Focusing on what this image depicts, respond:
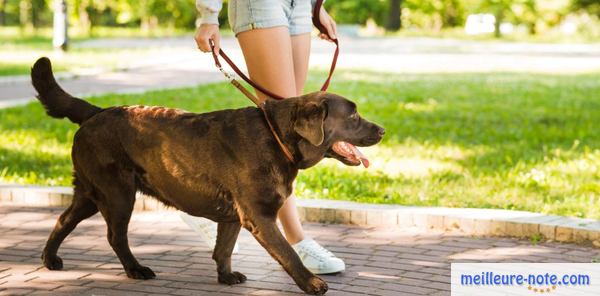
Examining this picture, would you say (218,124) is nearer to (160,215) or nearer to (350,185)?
(160,215)

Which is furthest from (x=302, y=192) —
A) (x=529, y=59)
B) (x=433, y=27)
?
(x=433, y=27)

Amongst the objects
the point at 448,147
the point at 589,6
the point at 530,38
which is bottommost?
the point at 530,38

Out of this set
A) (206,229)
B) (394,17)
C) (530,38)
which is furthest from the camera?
(394,17)

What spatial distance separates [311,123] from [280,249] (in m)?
0.63

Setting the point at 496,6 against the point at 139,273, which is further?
the point at 496,6

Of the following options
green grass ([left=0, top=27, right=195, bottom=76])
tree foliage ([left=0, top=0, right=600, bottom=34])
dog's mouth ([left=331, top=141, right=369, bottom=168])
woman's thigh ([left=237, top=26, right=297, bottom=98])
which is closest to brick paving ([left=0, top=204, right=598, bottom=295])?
dog's mouth ([left=331, top=141, right=369, bottom=168])

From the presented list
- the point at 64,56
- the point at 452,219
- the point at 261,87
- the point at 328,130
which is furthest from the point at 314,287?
the point at 64,56

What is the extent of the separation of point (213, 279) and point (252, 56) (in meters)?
1.25

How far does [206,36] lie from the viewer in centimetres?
567

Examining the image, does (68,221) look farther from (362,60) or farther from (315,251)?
(362,60)

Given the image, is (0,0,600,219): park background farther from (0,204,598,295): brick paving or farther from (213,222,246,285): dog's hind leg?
(213,222,246,285): dog's hind leg

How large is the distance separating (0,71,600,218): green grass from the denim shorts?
7.43ft

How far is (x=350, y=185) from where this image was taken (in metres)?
8.54

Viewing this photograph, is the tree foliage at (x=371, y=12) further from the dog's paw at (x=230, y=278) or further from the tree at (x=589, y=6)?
the dog's paw at (x=230, y=278)
